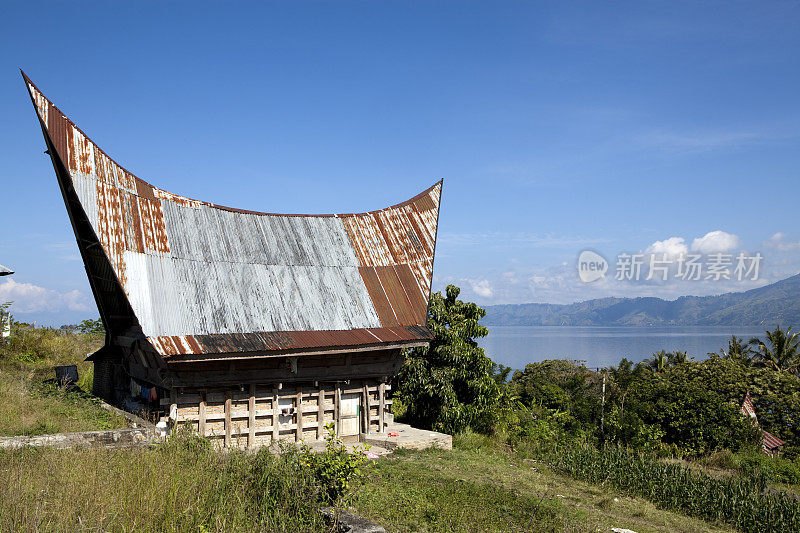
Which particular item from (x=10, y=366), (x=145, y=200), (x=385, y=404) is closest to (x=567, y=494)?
(x=385, y=404)

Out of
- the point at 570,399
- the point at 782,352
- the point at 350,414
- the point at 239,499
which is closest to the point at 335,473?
the point at 239,499

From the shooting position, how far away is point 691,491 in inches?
550

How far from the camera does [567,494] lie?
13930 millimetres

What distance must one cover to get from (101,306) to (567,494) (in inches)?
583

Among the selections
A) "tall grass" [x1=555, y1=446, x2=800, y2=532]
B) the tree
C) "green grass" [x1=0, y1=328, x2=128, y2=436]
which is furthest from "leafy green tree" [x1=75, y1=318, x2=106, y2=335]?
"tall grass" [x1=555, y1=446, x2=800, y2=532]

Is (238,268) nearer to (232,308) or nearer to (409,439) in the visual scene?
(232,308)

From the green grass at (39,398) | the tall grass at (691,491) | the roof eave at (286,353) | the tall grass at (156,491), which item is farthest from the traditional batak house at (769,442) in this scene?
the green grass at (39,398)

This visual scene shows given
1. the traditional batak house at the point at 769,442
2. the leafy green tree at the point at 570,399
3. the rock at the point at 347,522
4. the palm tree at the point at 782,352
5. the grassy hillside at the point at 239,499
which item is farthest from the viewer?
the palm tree at the point at 782,352

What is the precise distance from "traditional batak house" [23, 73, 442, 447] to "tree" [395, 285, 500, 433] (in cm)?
139

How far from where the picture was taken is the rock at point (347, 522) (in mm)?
7328

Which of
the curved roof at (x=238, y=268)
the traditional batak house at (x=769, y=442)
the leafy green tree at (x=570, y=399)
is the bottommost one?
the traditional batak house at (x=769, y=442)

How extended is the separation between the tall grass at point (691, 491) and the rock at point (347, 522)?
9600 millimetres

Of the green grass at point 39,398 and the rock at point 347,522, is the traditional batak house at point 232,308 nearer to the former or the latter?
the green grass at point 39,398

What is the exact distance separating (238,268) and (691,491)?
43.3 ft
